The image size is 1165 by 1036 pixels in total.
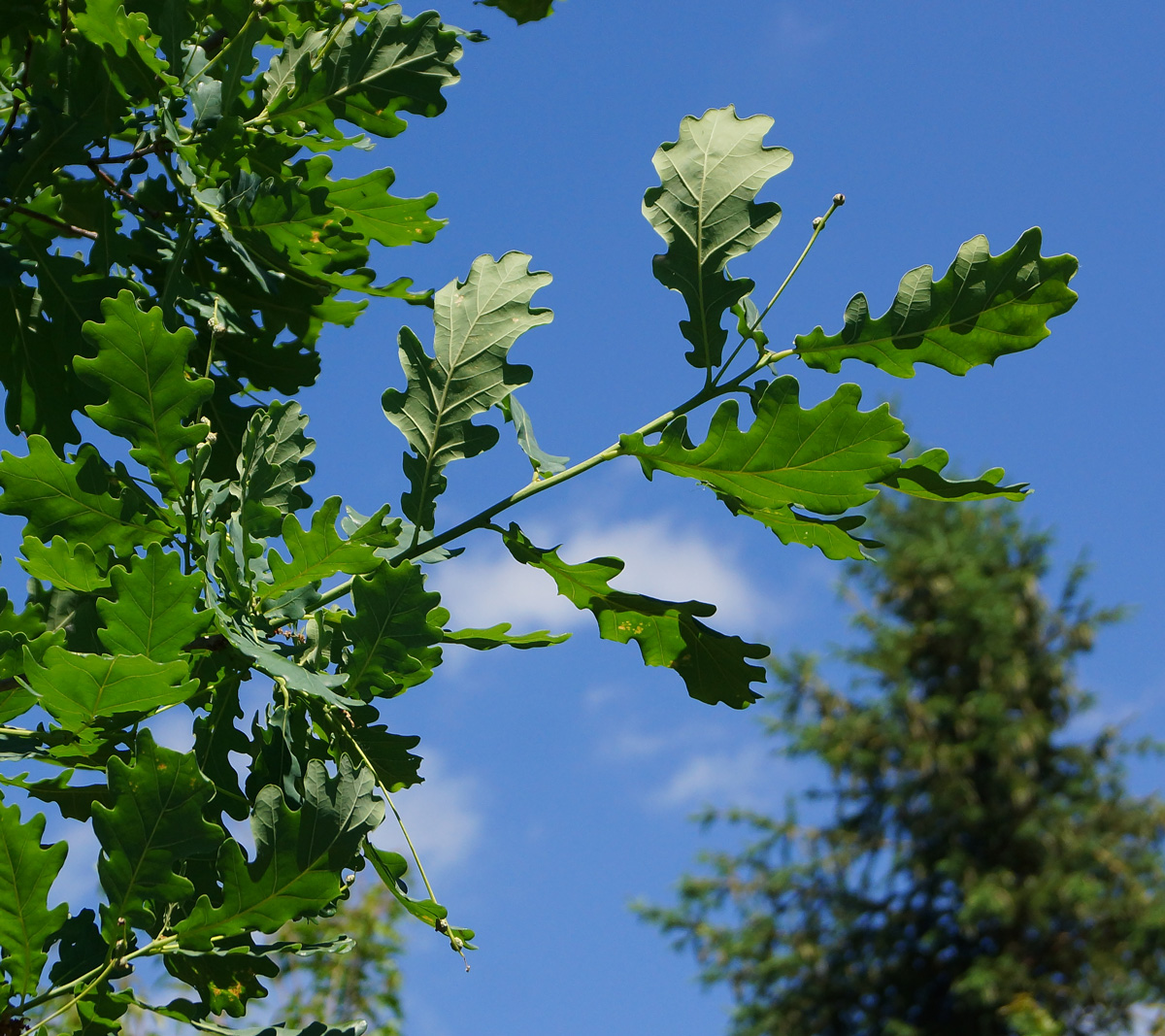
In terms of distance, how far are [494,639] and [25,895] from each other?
691mm

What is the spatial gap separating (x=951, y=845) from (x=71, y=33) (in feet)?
70.9

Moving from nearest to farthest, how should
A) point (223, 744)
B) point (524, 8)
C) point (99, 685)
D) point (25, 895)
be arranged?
point (99, 685)
point (25, 895)
point (223, 744)
point (524, 8)

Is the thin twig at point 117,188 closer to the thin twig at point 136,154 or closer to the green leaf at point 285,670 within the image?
the thin twig at point 136,154

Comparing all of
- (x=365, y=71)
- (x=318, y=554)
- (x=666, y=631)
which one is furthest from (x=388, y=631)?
(x=365, y=71)

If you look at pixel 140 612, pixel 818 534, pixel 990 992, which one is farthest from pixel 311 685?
pixel 990 992

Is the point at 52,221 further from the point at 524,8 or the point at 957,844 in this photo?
the point at 957,844

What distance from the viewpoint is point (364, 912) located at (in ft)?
38.8

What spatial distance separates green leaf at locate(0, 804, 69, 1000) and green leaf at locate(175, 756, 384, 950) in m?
0.18

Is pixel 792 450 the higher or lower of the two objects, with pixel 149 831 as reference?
higher

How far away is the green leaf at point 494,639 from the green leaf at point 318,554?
0.23m

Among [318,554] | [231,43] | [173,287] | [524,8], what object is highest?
[524,8]

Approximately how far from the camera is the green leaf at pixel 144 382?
1.42 metres

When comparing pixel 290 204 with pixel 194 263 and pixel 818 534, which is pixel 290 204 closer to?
pixel 194 263

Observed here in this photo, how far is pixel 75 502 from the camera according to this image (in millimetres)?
1581
